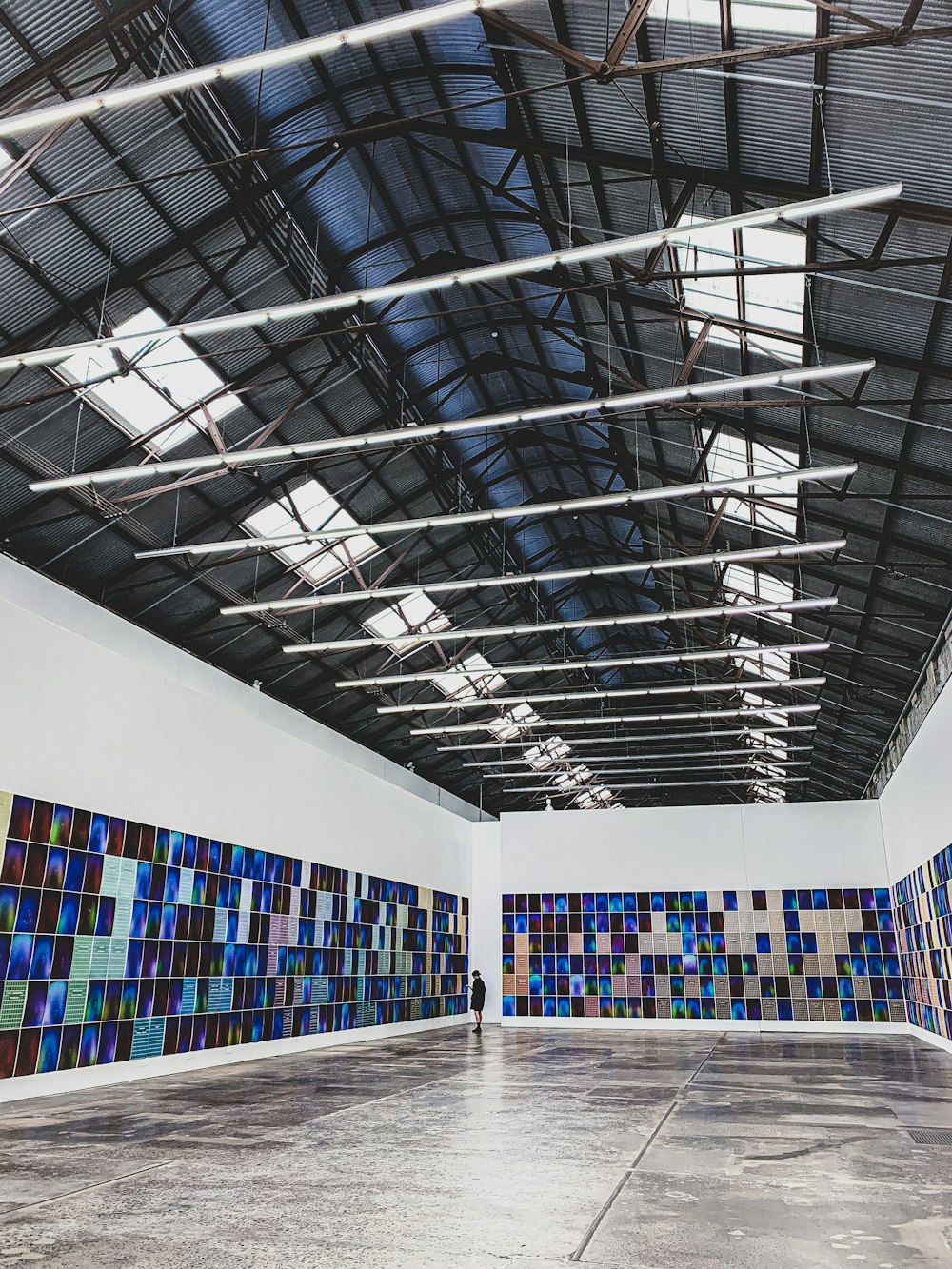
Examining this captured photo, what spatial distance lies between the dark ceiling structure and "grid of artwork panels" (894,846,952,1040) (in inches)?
220

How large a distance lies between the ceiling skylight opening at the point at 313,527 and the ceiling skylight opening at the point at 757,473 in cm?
799

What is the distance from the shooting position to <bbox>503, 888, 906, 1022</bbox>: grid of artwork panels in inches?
1190

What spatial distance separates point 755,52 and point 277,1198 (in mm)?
11354

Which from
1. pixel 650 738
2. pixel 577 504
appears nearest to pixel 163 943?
pixel 577 504

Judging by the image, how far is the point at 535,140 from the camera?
46.8 feet

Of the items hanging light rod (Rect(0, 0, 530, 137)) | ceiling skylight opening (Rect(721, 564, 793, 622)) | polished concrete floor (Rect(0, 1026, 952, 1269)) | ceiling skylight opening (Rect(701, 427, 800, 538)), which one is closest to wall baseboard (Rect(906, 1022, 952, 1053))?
polished concrete floor (Rect(0, 1026, 952, 1269))

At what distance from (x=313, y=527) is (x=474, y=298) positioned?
6503 millimetres

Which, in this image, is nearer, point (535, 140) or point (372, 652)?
point (535, 140)

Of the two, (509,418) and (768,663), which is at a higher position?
(768,663)

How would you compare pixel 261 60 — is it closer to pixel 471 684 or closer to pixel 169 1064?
pixel 169 1064

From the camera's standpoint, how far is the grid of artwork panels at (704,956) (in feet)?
99.2

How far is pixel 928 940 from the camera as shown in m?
23.0

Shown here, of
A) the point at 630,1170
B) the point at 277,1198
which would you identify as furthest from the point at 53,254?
the point at 630,1170

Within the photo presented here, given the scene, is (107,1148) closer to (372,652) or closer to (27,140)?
(27,140)
